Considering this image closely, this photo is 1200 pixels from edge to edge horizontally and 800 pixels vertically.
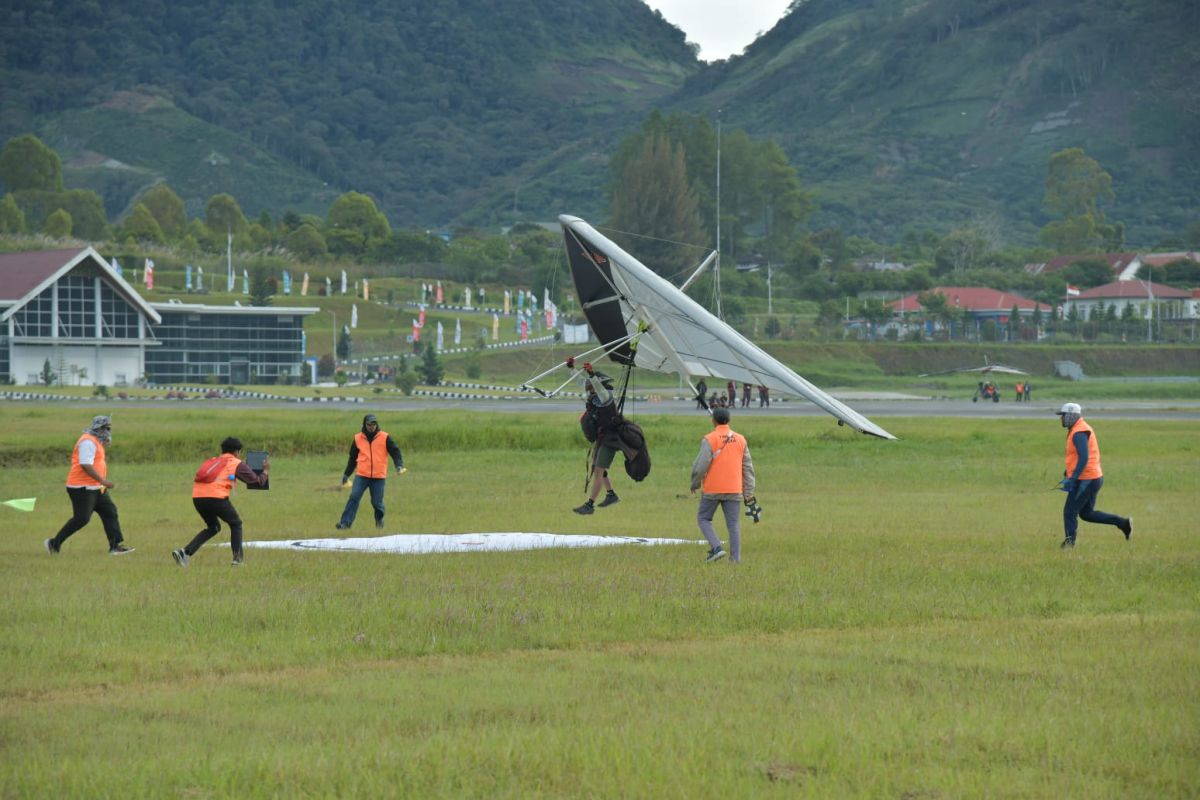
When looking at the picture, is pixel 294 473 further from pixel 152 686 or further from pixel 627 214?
pixel 627 214

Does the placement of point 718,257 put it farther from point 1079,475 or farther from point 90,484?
point 90,484

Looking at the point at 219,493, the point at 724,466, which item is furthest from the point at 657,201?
the point at 724,466

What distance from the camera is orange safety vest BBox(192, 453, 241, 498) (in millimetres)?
18906

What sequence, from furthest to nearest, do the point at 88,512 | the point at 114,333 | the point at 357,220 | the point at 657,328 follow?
the point at 357,220, the point at 114,333, the point at 657,328, the point at 88,512

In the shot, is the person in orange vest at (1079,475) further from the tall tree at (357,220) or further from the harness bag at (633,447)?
the tall tree at (357,220)

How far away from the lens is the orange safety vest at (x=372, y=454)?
920 inches

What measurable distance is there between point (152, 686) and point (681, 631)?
4.66 m

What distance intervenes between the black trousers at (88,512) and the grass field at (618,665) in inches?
15.2

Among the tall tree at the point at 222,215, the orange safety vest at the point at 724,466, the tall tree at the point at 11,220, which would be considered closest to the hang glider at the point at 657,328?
the orange safety vest at the point at 724,466

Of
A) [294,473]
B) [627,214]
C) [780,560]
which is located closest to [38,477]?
[294,473]

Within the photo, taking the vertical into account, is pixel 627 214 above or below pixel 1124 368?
above

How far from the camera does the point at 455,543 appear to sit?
851 inches

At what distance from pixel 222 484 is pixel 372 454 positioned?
14.9 ft

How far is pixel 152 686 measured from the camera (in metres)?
11.5
